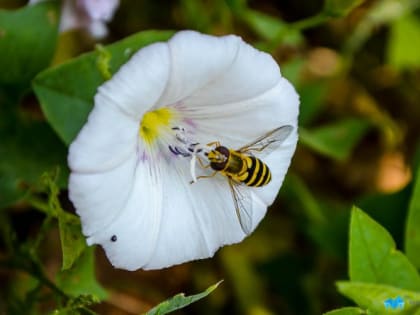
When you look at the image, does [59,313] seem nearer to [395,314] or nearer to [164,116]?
[164,116]

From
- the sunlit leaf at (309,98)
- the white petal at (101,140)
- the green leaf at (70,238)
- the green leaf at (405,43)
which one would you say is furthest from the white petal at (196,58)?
the green leaf at (405,43)

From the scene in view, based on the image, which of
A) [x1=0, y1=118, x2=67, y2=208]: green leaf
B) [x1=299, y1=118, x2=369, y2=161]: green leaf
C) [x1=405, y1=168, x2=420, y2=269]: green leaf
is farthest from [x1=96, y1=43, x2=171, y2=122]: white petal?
[x1=299, y1=118, x2=369, y2=161]: green leaf

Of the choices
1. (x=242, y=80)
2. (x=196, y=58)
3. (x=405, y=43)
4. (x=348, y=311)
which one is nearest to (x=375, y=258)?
(x=348, y=311)

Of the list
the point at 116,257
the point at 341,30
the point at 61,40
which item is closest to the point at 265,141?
the point at 116,257

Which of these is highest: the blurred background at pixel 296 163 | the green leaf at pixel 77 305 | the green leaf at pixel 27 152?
the green leaf at pixel 77 305

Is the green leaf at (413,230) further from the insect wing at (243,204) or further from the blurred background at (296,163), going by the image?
the insect wing at (243,204)

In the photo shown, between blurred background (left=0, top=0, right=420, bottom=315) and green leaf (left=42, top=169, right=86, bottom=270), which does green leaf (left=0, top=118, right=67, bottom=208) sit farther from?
green leaf (left=42, top=169, right=86, bottom=270)
